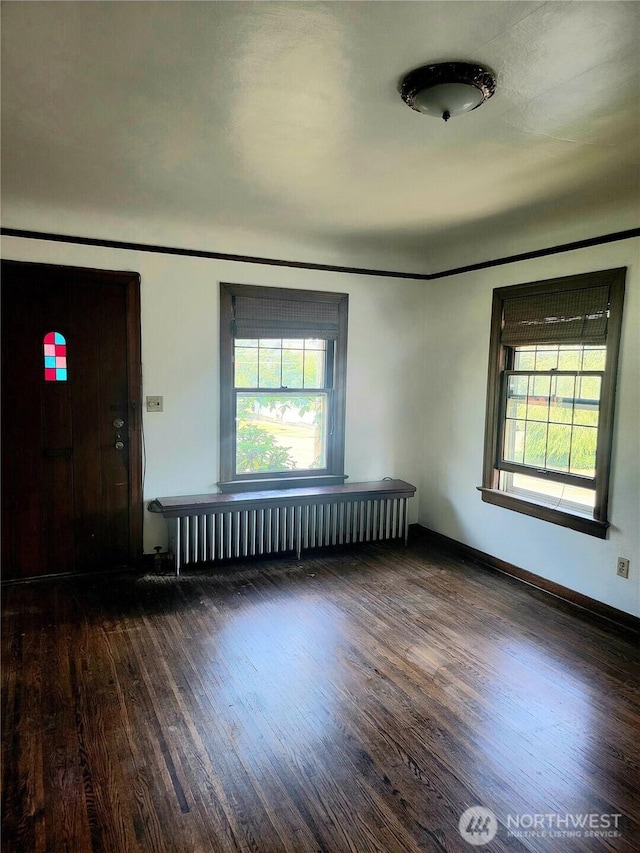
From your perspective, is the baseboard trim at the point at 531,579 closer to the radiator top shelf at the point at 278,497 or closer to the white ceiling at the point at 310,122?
the radiator top shelf at the point at 278,497

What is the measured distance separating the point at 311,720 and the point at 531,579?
2.28m

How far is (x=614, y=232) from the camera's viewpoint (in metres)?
3.43

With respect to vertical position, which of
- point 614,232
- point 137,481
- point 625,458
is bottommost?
point 137,481

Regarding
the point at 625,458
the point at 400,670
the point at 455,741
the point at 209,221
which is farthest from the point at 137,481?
the point at 625,458

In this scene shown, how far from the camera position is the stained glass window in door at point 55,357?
3871mm

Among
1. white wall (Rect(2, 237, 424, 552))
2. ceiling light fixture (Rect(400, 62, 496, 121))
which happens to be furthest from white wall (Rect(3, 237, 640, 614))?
ceiling light fixture (Rect(400, 62, 496, 121))

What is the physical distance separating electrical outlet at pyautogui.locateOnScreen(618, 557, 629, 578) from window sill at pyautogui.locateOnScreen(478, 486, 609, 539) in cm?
16

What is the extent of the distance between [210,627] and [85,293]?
8.10 ft

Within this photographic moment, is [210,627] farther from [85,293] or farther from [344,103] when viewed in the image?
[344,103]

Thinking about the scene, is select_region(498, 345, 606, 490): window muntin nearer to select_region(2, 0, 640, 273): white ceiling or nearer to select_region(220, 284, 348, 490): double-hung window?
select_region(2, 0, 640, 273): white ceiling

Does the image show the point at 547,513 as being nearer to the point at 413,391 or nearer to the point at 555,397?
the point at 555,397

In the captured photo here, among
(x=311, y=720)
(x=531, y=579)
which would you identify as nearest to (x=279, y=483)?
(x=531, y=579)

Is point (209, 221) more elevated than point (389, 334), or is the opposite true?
point (209, 221)

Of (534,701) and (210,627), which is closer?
(534,701)
